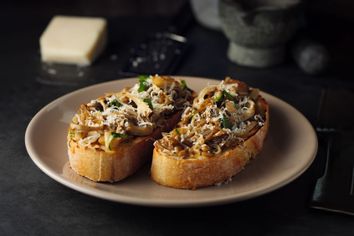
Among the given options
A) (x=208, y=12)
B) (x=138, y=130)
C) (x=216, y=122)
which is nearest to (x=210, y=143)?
(x=216, y=122)

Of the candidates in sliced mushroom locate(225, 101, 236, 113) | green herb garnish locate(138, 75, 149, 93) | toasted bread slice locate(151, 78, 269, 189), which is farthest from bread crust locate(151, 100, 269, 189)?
green herb garnish locate(138, 75, 149, 93)

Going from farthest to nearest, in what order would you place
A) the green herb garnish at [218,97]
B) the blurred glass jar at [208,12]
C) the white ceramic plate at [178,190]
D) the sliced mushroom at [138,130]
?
the blurred glass jar at [208,12]
the green herb garnish at [218,97]
the sliced mushroom at [138,130]
the white ceramic plate at [178,190]

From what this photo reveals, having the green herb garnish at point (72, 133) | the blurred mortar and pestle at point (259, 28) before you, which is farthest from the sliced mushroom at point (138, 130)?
the blurred mortar and pestle at point (259, 28)

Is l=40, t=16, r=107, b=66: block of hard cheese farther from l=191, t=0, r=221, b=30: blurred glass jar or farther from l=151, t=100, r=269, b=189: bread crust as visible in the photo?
l=151, t=100, r=269, b=189: bread crust

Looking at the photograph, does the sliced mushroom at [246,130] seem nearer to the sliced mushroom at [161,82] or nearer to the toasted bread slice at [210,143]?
the toasted bread slice at [210,143]

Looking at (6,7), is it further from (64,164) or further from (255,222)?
(255,222)

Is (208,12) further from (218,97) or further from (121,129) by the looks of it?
(121,129)
